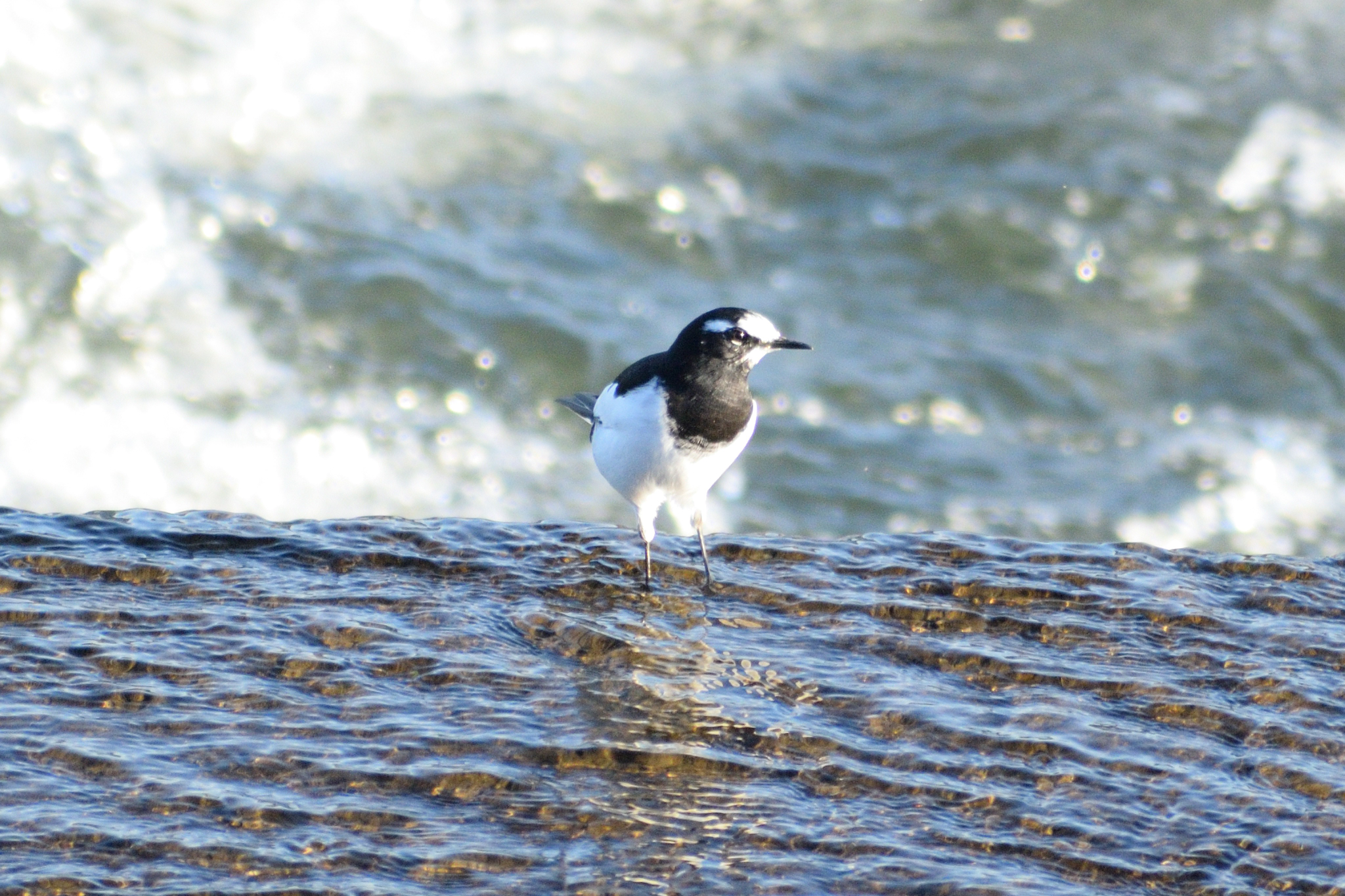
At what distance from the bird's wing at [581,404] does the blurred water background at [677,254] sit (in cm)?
459

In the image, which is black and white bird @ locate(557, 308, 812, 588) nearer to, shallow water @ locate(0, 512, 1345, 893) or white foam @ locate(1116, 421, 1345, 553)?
shallow water @ locate(0, 512, 1345, 893)

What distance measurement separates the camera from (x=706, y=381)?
5262mm

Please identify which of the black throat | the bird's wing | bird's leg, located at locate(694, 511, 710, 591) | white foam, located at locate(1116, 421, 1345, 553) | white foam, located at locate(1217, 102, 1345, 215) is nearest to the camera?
bird's leg, located at locate(694, 511, 710, 591)

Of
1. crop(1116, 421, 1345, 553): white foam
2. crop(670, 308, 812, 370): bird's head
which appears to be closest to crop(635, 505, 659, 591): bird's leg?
crop(670, 308, 812, 370): bird's head

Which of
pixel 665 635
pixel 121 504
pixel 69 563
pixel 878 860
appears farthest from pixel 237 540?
pixel 121 504

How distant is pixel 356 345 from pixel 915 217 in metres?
6.13

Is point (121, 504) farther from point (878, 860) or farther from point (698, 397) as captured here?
point (878, 860)

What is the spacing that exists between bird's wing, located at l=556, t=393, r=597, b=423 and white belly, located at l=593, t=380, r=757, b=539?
882 mm

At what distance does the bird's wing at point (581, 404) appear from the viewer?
6516 mm

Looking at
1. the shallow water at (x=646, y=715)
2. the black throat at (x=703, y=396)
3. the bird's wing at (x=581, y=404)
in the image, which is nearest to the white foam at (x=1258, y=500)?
the bird's wing at (x=581, y=404)

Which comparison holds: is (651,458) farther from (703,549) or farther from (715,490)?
(715,490)

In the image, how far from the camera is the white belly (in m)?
5.26

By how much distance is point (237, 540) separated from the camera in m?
4.97

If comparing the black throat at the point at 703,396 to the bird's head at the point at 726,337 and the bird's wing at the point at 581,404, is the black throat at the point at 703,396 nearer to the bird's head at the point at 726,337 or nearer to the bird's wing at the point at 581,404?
the bird's head at the point at 726,337
